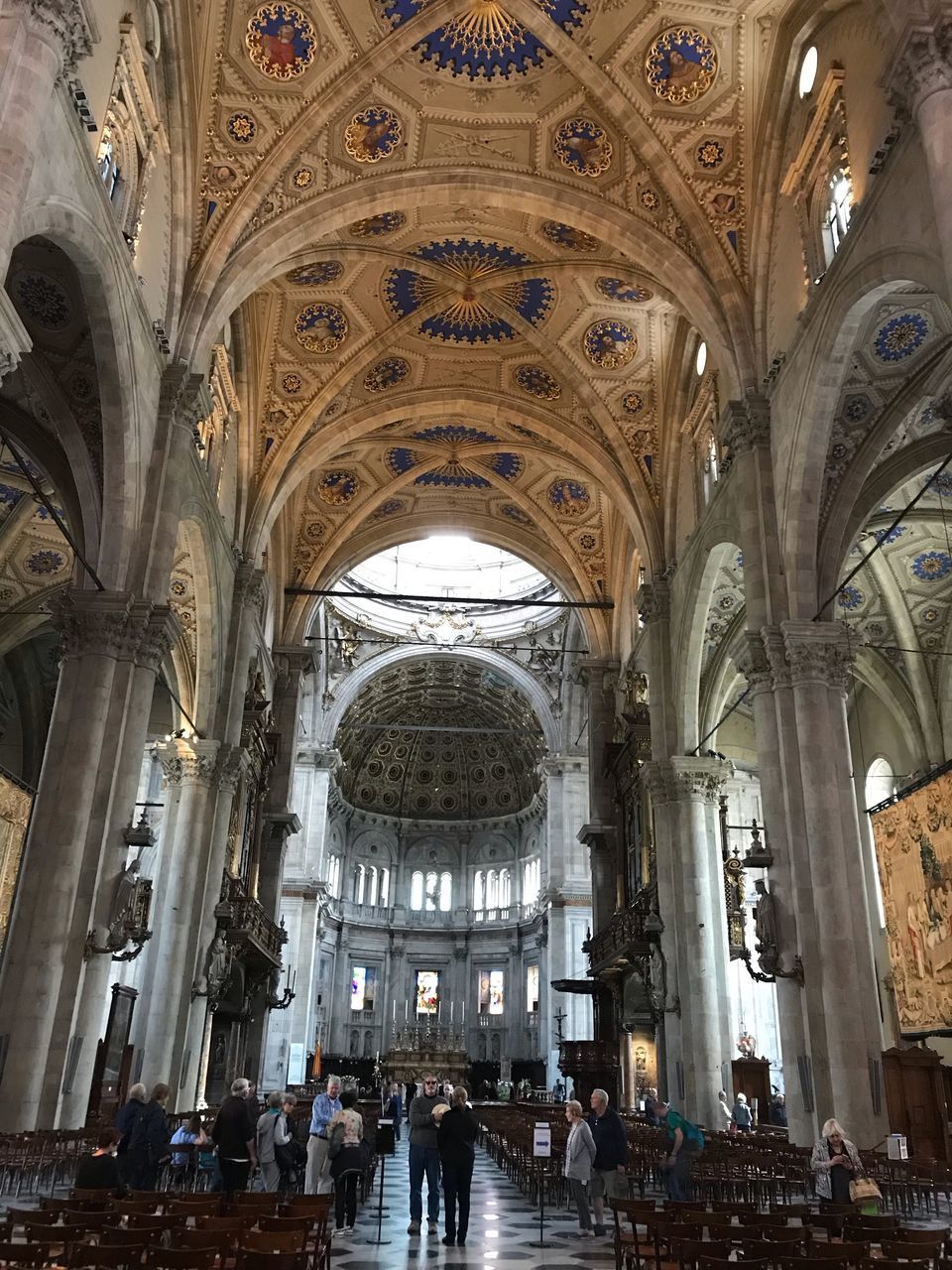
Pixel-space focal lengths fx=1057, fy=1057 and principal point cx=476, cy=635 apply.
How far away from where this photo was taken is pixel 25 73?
9.63 m

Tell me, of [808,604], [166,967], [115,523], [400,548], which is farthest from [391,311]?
[400,548]

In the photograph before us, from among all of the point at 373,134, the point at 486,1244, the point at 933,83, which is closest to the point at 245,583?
the point at 373,134

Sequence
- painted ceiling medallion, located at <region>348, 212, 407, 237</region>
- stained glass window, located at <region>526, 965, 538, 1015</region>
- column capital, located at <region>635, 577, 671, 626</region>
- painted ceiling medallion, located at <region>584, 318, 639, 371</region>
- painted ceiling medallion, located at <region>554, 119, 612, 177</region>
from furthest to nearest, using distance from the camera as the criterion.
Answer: stained glass window, located at <region>526, 965, 538, 1015</region> → painted ceiling medallion, located at <region>584, 318, 639, 371</region> → column capital, located at <region>635, 577, 671, 626</region> → painted ceiling medallion, located at <region>348, 212, 407, 237</region> → painted ceiling medallion, located at <region>554, 119, 612, 177</region>

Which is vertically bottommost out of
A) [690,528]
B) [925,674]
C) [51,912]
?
[51,912]

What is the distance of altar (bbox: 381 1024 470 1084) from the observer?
44312 millimetres

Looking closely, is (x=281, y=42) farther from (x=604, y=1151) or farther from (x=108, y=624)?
(x=604, y=1151)

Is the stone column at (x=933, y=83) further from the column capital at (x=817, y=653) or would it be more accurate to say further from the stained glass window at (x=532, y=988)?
the stained glass window at (x=532, y=988)

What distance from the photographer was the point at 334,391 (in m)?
25.0

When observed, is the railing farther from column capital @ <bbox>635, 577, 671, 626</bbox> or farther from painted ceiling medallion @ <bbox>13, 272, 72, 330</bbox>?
Result: painted ceiling medallion @ <bbox>13, 272, 72, 330</bbox>

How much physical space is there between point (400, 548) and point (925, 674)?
25.9m

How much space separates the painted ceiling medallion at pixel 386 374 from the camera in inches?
1025

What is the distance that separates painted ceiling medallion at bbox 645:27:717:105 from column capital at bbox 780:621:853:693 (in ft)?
30.8

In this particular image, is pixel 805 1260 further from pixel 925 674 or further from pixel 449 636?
pixel 449 636

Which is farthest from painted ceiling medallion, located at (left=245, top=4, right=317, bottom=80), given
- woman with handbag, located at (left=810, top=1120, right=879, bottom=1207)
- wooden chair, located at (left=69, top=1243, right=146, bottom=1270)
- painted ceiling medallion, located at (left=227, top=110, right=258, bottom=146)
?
wooden chair, located at (left=69, top=1243, right=146, bottom=1270)
